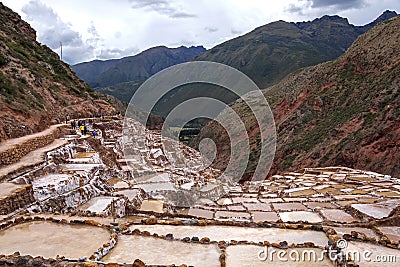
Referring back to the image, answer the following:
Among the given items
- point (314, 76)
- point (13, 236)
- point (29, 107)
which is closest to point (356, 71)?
point (314, 76)

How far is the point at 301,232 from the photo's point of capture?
19.5 feet

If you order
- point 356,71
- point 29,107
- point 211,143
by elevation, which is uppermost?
point 356,71

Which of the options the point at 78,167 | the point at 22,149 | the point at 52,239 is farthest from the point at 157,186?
the point at 52,239

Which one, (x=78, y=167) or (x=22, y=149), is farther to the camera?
(x=22, y=149)

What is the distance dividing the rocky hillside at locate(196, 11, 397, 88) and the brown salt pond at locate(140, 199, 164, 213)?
89165mm

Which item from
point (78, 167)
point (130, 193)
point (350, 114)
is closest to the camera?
point (130, 193)

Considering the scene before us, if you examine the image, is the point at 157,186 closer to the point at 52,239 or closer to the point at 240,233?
the point at 240,233

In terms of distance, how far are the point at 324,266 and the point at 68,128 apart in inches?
584

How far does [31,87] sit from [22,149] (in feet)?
40.6

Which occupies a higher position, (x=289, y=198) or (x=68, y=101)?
(x=68, y=101)

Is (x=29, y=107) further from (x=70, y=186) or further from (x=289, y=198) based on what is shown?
(x=289, y=198)

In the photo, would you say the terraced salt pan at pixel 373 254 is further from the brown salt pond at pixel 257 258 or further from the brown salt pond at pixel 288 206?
the brown salt pond at pixel 288 206

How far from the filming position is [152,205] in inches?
327
